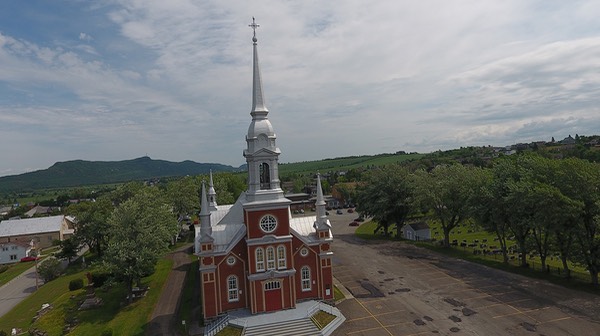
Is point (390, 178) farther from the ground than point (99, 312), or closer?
farther from the ground

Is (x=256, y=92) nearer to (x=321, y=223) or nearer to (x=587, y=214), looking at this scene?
(x=321, y=223)

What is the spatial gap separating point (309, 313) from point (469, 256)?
25.7 meters

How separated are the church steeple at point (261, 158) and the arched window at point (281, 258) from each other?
3986mm

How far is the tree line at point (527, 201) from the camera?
31766 millimetres

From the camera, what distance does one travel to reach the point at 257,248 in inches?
1185

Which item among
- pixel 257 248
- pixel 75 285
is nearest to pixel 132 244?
pixel 257 248

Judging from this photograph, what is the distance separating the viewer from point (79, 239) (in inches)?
2164

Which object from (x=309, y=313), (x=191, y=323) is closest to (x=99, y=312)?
(x=191, y=323)

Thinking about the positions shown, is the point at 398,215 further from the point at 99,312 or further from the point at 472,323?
the point at 99,312

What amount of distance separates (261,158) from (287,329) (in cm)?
1270

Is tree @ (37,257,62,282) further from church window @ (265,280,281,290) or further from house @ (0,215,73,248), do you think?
church window @ (265,280,281,290)

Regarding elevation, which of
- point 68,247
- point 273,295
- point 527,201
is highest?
point 527,201

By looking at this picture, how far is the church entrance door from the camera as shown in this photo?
29.9m

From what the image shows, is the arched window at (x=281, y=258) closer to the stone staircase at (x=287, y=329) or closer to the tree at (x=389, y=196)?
the stone staircase at (x=287, y=329)
